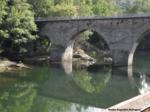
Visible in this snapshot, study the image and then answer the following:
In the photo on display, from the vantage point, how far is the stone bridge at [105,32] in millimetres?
54125

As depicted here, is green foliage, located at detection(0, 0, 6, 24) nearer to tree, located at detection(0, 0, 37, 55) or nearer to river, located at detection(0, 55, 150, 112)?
tree, located at detection(0, 0, 37, 55)

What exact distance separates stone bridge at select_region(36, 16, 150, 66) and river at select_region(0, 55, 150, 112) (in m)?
2.88

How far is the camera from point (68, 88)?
40.7m

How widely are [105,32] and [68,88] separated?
18.0m

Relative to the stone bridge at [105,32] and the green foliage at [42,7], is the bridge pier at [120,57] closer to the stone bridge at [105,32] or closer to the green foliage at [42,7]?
the stone bridge at [105,32]

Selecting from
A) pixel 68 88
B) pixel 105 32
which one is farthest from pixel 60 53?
pixel 68 88

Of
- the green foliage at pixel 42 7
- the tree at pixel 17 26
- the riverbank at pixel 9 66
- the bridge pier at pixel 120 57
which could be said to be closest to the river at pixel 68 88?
the bridge pier at pixel 120 57

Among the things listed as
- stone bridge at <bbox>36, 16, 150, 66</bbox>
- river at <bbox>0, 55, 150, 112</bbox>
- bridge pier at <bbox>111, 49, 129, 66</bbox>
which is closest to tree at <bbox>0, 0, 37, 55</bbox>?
stone bridge at <bbox>36, 16, 150, 66</bbox>

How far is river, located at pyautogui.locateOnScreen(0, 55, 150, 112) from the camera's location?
31594 millimetres

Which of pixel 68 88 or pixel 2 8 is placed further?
pixel 2 8

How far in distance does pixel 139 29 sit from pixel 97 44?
27.0m

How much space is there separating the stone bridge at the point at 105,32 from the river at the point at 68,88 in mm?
2881

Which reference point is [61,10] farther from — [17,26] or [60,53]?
[17,26]

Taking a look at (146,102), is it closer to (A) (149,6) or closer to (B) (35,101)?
(B) (35,101)
